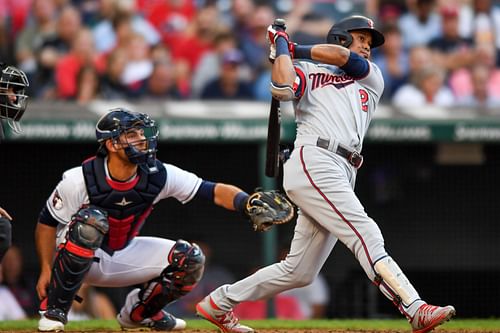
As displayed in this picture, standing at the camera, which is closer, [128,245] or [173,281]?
[173,281]

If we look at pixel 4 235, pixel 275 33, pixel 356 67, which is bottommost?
pixel 4 235

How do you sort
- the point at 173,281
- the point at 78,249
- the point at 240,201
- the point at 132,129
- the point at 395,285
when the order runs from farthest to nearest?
the point at 173,281
the point at 132,129
the point at 240,201
the point at 78,249
the point at 395,285

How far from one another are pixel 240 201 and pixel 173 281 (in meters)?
0.65

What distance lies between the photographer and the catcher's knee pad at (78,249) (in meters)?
5.74

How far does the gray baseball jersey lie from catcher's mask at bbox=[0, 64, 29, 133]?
1.42m

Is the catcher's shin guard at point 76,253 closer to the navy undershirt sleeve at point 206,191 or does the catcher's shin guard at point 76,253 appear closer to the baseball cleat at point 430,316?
the navy undershirt sleeve at point 206,191

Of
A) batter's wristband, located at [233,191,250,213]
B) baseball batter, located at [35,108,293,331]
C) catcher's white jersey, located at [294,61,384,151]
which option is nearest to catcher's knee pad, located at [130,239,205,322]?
baseball batter, located at [35,108,293,331]

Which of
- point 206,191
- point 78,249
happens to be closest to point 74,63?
point 206,191

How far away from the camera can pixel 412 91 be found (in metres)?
10.3

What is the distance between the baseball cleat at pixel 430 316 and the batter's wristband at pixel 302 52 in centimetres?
136

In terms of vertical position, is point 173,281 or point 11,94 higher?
point 11,94

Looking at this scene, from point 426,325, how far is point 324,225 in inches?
28.9

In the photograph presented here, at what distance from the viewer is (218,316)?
5.77 meters

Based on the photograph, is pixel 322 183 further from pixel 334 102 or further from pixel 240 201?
pixel 240 201
